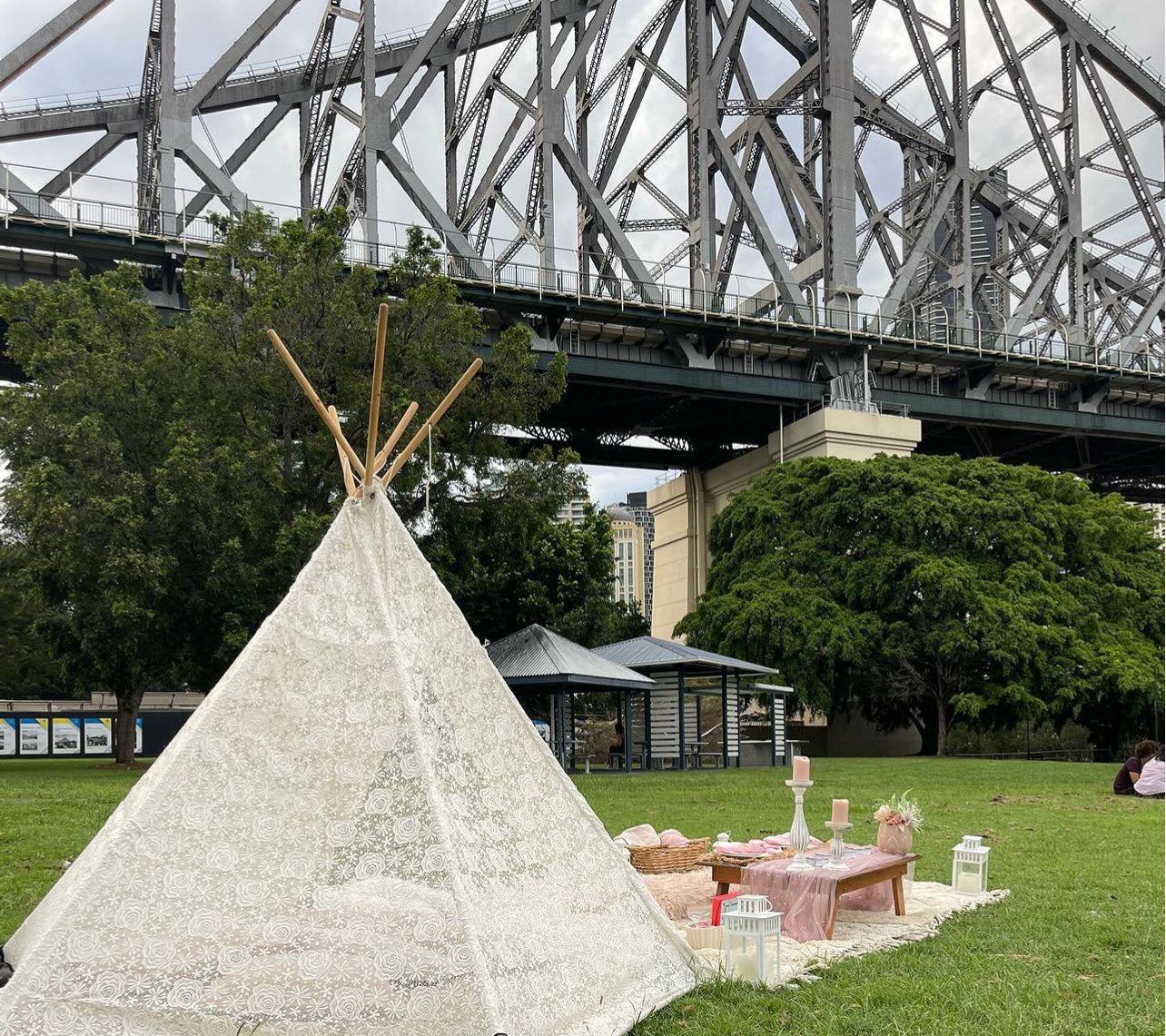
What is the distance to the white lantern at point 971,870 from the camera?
1015 centimetres

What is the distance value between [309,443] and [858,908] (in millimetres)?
16817

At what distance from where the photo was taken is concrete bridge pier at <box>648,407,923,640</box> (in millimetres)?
44344

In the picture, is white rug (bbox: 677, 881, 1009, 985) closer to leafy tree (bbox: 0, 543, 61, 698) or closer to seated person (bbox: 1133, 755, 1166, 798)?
seated person (bbox: 1133, 755, 1166, 798)

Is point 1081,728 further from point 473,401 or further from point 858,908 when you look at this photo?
point 858,908

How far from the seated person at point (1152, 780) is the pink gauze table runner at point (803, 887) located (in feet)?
38.6

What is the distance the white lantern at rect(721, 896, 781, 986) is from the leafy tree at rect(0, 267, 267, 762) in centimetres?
1686

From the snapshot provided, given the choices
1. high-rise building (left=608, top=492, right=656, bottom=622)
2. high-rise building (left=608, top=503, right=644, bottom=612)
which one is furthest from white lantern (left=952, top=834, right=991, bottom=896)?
high-rise building (left=608, top=503, right=644, bottom=612)

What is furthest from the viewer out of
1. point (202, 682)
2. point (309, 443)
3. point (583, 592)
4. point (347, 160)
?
point (347, 160)

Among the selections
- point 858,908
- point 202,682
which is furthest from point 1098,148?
point 858,908

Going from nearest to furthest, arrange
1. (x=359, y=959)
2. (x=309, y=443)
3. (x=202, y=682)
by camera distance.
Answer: (x=359, y=959) < (x=309, y=443) < (x=202, y=682)

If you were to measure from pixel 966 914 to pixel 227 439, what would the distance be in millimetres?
17605

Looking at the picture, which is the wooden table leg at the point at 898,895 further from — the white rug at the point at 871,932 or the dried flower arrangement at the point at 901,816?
the dried flower arrangement at the point at 901,816

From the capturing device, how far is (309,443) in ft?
79.4

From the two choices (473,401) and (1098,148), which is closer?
(473,401)
